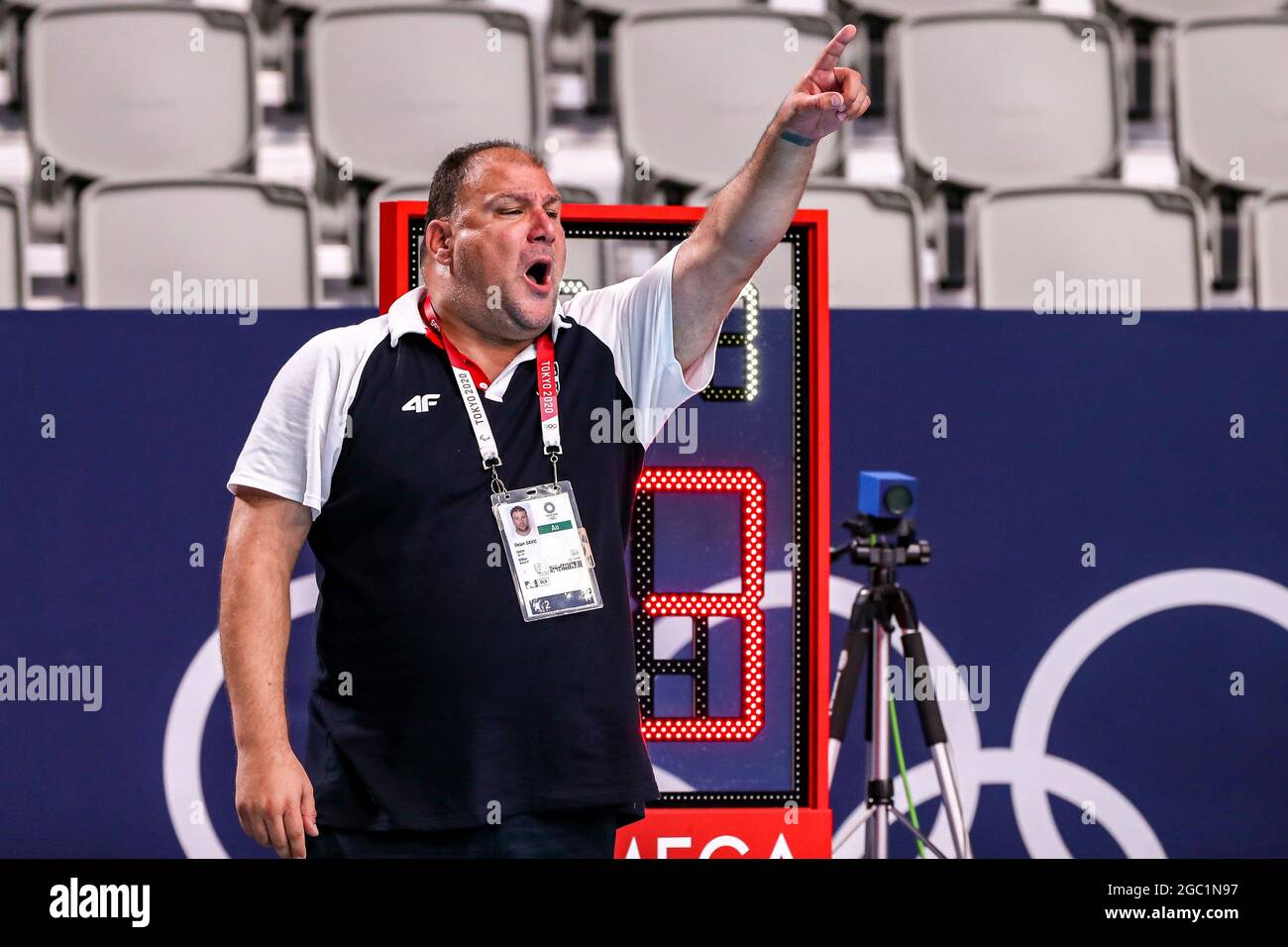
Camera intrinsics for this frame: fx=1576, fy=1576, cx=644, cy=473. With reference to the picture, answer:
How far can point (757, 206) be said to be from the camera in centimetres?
264

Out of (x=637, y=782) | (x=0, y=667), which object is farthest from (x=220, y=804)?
(x=637, y=782)

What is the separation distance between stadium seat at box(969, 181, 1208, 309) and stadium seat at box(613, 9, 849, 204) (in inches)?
28.5

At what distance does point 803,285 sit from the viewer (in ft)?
9.68

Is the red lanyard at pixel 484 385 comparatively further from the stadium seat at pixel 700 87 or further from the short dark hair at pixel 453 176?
the stadium seat at pixel 700 87

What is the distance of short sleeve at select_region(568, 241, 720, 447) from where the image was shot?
2801 millimetres

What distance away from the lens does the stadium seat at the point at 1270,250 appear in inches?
200

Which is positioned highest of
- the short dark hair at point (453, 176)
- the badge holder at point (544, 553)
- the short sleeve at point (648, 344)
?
the short dark hair at point (453, 176)

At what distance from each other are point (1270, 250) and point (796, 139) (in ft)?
10.2

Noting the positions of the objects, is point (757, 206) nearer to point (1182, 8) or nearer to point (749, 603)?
point (749, 603)

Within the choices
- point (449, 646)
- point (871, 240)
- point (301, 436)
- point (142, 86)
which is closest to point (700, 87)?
point (871, 240)

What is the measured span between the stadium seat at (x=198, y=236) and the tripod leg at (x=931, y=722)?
2231mm

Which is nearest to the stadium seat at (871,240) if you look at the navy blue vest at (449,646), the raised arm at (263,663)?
the navy blue vest at (449,646)
